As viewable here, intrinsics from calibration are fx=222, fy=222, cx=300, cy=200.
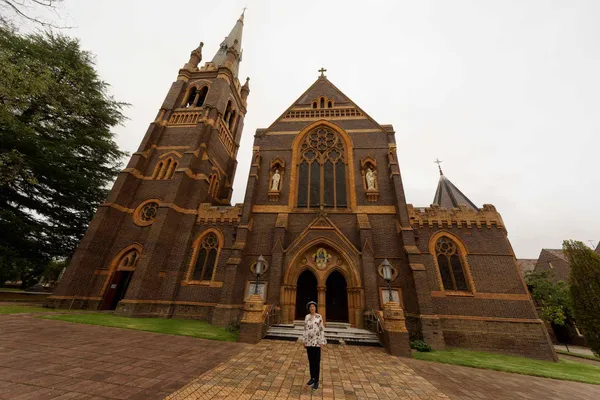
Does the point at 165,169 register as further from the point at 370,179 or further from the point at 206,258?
the point at 370,179

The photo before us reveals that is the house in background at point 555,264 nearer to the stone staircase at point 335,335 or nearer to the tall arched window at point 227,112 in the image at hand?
the stone staircase at point 335,335

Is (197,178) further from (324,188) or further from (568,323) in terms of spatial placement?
(568,323)

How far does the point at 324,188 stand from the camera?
50.3 feet

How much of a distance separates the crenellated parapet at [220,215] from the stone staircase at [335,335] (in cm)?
738

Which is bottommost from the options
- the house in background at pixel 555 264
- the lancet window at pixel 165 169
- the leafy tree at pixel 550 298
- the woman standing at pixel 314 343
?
the woman standing at pixel 314 343

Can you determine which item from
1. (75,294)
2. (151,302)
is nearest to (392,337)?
(151,302)

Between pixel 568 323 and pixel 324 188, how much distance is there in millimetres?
28566

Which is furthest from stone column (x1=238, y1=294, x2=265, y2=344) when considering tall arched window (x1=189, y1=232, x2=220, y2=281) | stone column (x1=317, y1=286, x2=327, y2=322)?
tall arched window (x1=189, y1=232, x2=220, y2=281)

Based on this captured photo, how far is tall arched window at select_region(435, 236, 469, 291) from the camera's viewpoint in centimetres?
1213

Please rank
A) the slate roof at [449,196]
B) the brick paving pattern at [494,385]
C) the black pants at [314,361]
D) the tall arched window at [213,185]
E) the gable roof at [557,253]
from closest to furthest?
1. the black pants at [314,361]
2. the brick paving pattern at [494,385]
3. the slate roof at [449,196]
4. the tall arched window at [213,185]
5. the gable roof at [557,253]

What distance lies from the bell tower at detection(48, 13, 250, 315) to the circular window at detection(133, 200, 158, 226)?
6 cm

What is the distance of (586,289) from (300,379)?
17.1 metres

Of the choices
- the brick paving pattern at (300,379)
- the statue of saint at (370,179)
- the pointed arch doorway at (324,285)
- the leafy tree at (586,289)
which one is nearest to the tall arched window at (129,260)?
the pointed arch doorway at (324,285)

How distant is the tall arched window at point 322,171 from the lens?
48.9 feet
